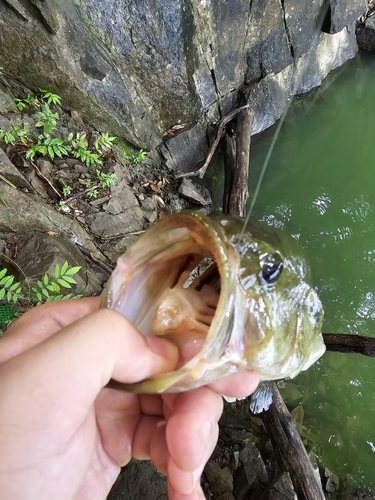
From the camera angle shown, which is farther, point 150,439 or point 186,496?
point 150,439

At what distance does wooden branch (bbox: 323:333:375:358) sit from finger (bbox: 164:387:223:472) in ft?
6.64

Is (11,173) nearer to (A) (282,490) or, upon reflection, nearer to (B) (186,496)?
(B) (186,496)

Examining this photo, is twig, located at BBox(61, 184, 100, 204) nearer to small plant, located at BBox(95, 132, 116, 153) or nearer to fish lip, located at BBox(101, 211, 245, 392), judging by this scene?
small plant, located at BBox(95, 132, 116, 153)

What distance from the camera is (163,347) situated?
148cm

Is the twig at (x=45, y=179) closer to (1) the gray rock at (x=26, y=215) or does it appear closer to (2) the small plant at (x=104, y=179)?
(1) the gray rock at (x=26, y=215)

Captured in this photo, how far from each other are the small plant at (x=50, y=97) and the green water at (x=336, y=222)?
3138 mm

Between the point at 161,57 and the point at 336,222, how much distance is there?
3.45 m

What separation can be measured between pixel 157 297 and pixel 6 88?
166 inches

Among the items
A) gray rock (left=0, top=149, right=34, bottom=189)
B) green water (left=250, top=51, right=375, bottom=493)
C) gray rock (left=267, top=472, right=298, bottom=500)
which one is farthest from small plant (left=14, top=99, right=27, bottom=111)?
gray rock (left=267, top=472, right=298, bottom=500)

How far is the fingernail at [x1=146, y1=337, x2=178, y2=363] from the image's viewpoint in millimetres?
1443

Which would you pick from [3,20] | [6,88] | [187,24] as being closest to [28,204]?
[6,88]

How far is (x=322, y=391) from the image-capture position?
16.1 ft

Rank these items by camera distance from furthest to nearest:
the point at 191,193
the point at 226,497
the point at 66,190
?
the point at 191,193, the point at 66,190, the point at 226,497

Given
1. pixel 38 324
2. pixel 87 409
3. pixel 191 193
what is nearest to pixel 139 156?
pixel 191 193
